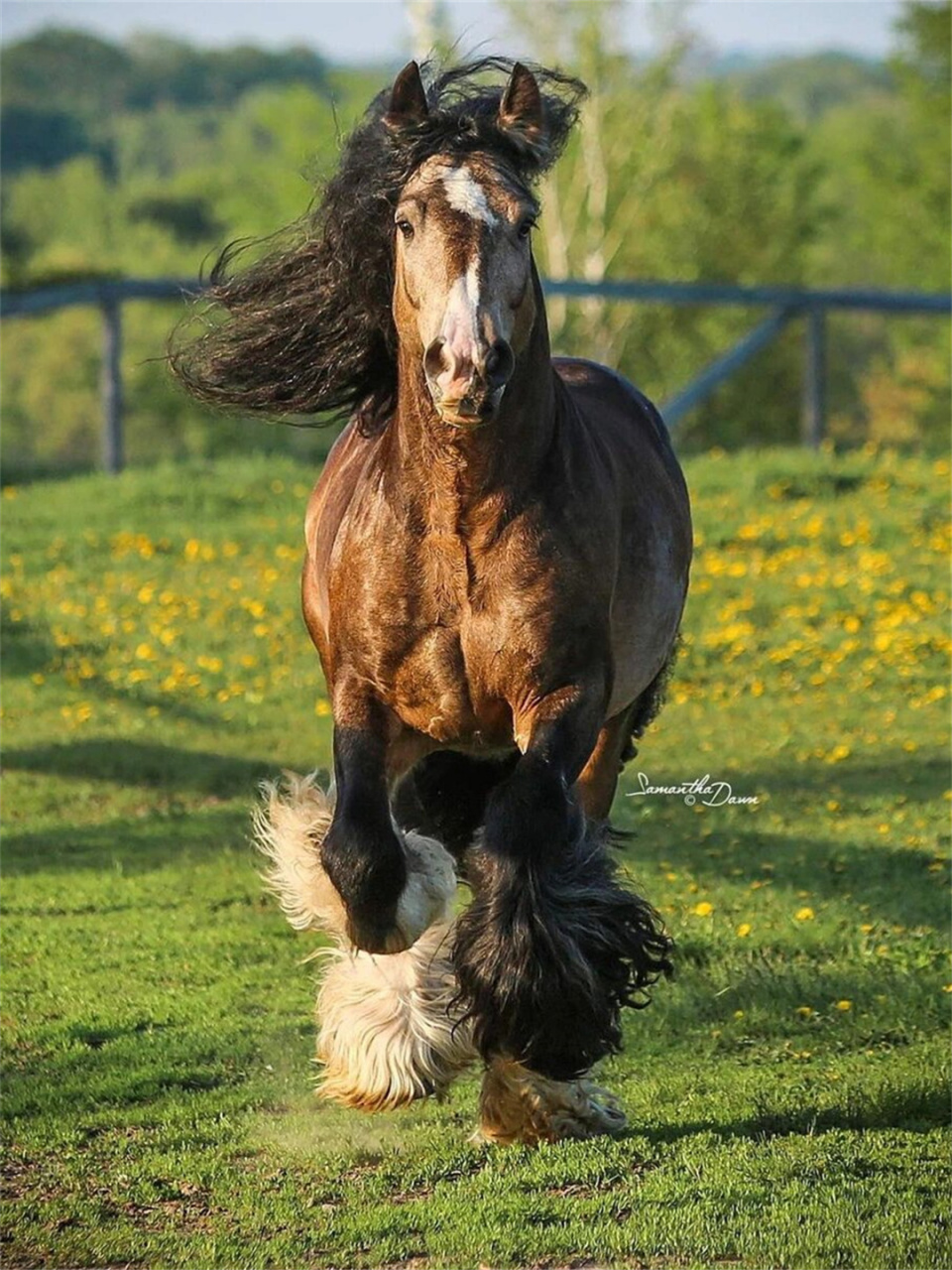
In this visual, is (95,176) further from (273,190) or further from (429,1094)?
(429,1094)

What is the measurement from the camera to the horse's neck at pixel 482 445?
4.82m

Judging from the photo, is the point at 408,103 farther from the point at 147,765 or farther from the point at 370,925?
the point at 147,765

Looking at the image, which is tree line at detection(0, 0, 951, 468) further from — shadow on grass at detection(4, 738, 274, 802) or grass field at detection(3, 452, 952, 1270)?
shadow on grass at detection(4, 738, 274, 802)

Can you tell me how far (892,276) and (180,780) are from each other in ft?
126

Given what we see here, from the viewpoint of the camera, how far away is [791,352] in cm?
4412

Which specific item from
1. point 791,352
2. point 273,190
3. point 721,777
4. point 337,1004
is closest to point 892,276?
point 791,352

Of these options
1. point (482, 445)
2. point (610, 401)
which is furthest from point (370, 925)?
point (610, 401)

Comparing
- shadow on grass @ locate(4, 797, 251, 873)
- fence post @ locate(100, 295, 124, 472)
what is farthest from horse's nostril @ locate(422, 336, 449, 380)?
fence post @ locate(100, 295, 124, 472)

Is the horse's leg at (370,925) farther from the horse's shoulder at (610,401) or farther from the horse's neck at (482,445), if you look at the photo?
the horse's shoulder at (610,401)

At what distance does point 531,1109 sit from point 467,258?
7.13ft

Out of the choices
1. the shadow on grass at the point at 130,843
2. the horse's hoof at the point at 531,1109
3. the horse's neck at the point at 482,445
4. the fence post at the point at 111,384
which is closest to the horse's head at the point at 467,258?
the horse's neck at the point at 482,445

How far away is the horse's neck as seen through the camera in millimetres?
4816

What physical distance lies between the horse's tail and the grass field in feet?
1.14

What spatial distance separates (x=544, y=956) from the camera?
15.2 feet
